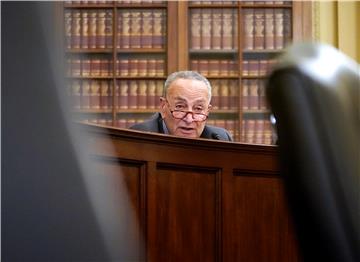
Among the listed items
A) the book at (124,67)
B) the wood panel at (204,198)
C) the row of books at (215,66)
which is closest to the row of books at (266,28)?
the row of books at (215,66)

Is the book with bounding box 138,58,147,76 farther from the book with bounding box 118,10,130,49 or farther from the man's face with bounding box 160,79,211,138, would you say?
the man's face with bounding box 160,79,211,138

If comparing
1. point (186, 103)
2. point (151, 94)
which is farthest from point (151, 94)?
point (186, 103)

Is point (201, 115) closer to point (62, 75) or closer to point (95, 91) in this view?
point (95, 91)

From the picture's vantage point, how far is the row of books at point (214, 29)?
550 centimetres

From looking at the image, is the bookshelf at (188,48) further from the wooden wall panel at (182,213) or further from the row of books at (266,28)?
the wooden wall panel at (182,213)

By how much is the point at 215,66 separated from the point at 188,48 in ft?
0.80

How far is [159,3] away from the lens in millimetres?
5516

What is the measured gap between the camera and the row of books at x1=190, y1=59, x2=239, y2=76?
547 cm

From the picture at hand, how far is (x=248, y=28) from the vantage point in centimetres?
551

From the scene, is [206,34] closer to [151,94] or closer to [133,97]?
[151,94]

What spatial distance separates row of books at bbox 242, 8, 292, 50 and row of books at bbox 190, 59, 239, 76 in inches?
6.6

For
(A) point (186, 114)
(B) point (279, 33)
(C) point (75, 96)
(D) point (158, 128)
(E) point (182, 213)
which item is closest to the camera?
(C) point (75, 96)

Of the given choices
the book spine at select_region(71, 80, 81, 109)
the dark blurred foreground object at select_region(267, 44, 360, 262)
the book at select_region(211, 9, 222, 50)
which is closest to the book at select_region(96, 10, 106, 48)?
the book at select_region(211, 9, 222, 50)

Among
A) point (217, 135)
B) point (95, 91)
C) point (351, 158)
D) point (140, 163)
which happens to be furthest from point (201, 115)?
point (351, 158)
